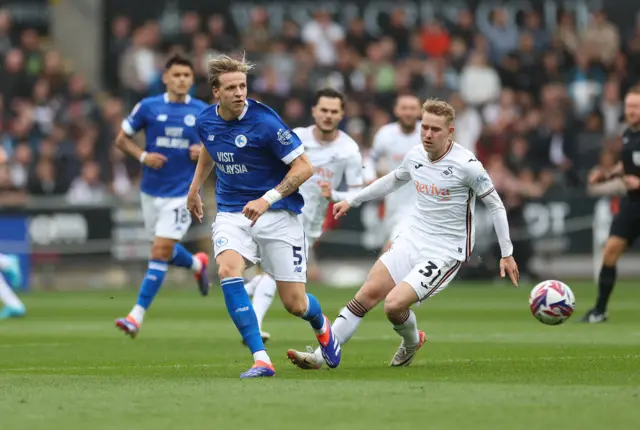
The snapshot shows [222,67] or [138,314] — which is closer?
[222,67]

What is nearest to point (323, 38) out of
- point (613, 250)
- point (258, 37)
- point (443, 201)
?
point (258, 37)

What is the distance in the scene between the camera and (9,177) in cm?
2491

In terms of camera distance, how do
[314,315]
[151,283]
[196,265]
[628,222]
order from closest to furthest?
[314,315], [151,283], [628,222], [196,265]

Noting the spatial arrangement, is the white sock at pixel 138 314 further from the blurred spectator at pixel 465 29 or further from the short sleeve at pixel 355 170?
the blurred spectator at pixel 465 29

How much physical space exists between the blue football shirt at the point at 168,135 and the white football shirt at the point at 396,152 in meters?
2.77

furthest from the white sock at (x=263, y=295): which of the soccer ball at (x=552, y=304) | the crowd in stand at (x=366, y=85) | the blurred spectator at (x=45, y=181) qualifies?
the blurred spectator at (x=45, y=181)

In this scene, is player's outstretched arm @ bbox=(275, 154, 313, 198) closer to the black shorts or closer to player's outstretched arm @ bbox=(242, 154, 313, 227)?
player's outstretched arm @ bbox=(242, 154, 313, 227)

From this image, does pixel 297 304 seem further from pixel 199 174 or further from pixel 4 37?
pixel 4 37

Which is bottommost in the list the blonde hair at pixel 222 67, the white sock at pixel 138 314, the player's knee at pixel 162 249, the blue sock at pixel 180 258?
the white sock at pixel 138 314

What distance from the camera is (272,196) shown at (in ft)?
32.8

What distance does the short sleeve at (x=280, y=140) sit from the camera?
10141mm

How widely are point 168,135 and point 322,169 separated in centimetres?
187

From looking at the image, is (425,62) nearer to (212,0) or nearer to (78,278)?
(212,0)

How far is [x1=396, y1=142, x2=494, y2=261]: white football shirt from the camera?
35.4 ft
